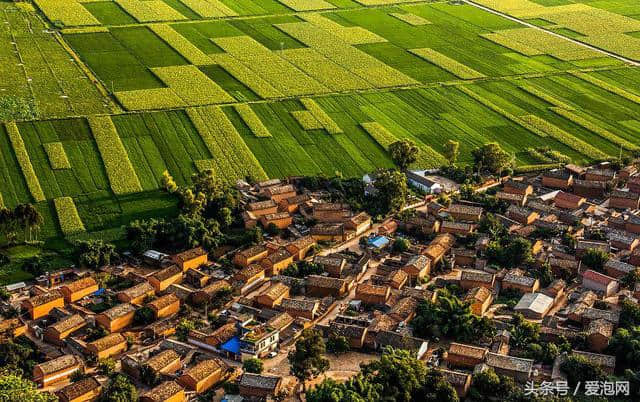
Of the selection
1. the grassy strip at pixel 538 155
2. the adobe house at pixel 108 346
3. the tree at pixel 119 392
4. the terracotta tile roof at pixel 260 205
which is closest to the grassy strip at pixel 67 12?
the terracotta tile roof at pixel 260 205

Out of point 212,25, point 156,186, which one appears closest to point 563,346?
point 156,186

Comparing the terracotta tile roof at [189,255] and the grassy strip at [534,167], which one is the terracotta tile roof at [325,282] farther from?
the grassy strip at [534,167]

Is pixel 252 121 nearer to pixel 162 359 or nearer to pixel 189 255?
pixel 189 255

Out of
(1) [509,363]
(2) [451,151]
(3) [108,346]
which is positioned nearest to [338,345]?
(1) [509,363]

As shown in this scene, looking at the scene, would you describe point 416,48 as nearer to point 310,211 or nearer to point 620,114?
point 620,114

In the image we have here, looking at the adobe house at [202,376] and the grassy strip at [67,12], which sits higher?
the grassy strip at [67,12]
